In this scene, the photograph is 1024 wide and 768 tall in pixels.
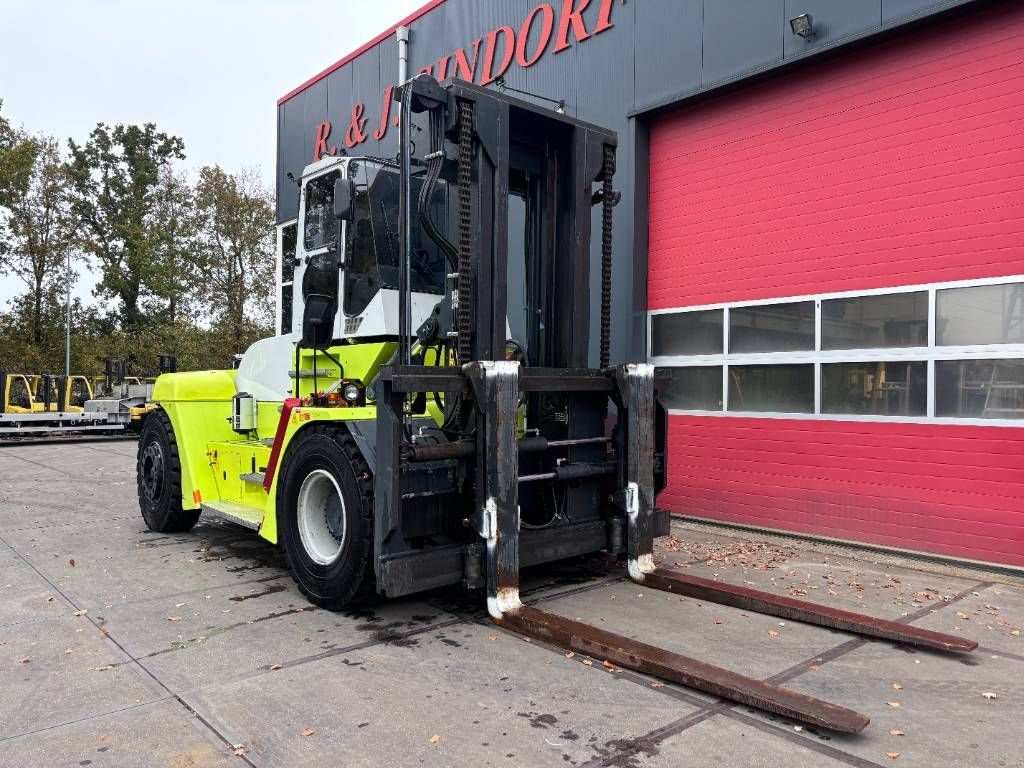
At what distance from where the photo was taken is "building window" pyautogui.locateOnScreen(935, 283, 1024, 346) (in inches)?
248

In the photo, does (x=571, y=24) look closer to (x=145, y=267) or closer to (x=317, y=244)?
(x=317, y=244)

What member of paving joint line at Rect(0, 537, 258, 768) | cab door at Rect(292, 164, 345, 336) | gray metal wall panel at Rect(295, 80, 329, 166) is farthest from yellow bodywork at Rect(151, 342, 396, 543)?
gray metal wall panel at Rect(295, 80, 329, 166)

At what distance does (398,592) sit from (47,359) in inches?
1392

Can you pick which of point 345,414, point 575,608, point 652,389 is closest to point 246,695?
point 345,414

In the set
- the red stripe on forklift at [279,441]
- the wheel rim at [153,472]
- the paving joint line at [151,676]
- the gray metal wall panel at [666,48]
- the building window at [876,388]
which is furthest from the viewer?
the gray metal wall panel at [666,48]

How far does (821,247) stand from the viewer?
7.64 m

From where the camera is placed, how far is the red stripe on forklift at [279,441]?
18.8 feet

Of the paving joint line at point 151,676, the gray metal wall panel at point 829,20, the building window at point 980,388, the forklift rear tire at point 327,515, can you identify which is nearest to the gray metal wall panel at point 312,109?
the gray metal wall panel at point 829,20

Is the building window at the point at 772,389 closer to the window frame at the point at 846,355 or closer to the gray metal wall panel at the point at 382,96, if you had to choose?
the window frame at the point at 846,355

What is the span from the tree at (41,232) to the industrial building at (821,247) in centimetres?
3056

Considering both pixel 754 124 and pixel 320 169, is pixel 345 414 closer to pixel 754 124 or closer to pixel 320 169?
pixel 320 169

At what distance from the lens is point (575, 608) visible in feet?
17.0

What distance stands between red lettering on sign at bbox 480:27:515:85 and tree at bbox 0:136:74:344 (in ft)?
94.5

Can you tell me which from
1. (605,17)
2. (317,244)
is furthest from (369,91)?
(317,244)
